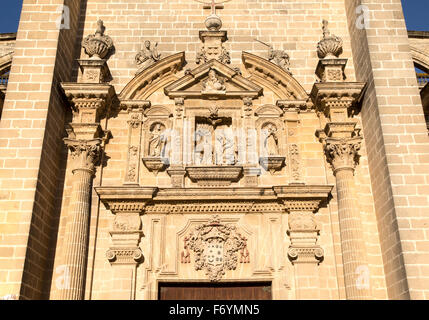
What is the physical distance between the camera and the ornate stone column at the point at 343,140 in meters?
8.28

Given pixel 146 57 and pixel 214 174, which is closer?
pixel 214 174

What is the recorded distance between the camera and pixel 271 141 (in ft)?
31.8

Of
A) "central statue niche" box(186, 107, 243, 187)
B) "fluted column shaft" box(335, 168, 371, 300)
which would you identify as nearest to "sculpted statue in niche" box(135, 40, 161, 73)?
"central statue niche" box(186, 107, 243, 187)

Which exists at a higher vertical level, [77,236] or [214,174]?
[214,174]

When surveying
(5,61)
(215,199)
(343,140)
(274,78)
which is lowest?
(215,199)

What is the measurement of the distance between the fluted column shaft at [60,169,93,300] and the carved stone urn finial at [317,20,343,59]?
208 inches

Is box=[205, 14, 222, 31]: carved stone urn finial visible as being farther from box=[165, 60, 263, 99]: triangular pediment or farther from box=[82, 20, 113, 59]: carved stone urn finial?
box=[82, 20, 113, 59]: carved stone urn finial

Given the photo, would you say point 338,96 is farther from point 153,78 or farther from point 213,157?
point 153,78

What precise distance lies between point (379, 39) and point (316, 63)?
1.41m

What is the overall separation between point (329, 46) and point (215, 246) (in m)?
4.73

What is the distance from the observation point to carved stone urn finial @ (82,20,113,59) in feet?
32.7

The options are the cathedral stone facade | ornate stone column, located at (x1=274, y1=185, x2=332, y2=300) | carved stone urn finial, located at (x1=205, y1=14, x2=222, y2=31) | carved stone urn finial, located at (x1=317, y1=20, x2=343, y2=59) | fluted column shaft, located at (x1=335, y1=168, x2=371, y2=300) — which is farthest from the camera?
carved stone urn finial, located at (x1=205, y1=14, x2=222, y2=31)

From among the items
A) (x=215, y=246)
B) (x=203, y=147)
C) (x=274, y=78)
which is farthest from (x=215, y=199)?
(x=274, y=78)
